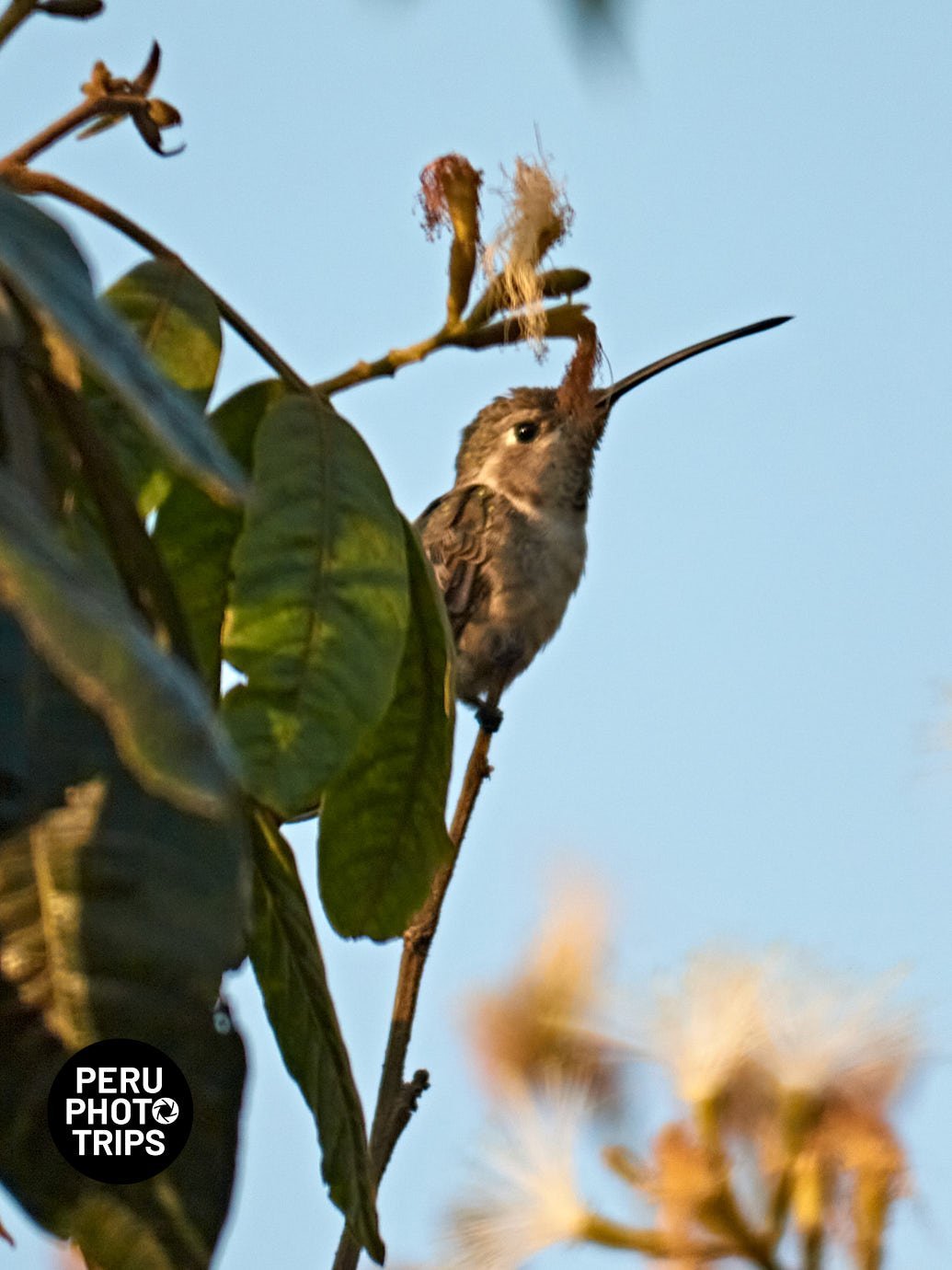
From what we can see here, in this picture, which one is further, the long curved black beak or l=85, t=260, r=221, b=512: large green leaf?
the long curved black beak

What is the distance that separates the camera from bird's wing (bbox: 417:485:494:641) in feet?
15.8

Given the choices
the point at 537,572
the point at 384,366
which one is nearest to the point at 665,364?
the point at 537,572

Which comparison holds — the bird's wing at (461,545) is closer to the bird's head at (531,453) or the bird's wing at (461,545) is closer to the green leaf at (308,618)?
the bird's head at (531,453)

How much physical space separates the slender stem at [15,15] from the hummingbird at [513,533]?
Result: 9.18ft

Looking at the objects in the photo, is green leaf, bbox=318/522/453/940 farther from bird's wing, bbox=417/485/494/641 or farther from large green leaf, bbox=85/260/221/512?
bird's wing, bbox=417/485/494/641

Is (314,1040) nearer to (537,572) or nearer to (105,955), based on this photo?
(105,955)

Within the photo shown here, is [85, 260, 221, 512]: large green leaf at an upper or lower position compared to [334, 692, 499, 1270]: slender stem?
upper

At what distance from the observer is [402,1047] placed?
2055 mm

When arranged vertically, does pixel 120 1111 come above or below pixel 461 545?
above

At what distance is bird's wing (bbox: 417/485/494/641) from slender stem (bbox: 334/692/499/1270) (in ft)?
7.71

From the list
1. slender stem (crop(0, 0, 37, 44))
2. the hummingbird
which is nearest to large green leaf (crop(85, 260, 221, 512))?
slender stem (crop(0, 0, 37, 44))

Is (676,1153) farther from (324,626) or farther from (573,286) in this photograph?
(573,286)

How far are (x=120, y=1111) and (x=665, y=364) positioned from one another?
272 centimetres

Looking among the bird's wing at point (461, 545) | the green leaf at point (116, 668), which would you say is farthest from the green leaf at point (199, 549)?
the bird's wing at point (461, 545)
